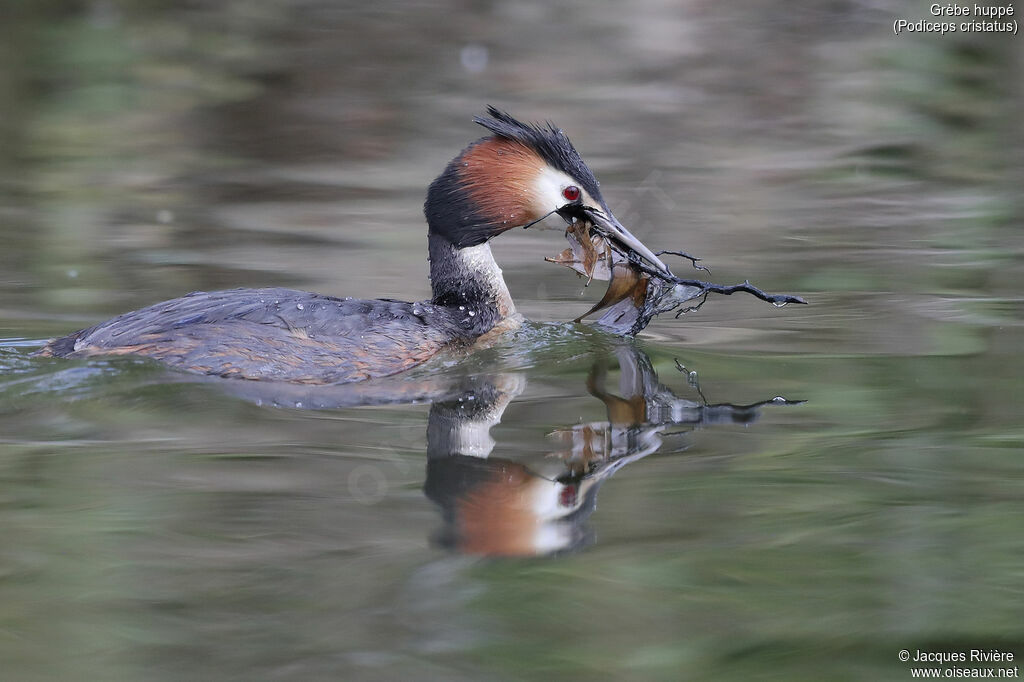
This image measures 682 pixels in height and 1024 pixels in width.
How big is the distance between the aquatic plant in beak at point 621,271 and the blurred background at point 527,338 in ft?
0.68

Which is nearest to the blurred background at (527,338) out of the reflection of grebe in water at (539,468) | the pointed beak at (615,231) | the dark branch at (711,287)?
the reflection of grebe in water at (539,468)

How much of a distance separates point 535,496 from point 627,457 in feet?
1.82

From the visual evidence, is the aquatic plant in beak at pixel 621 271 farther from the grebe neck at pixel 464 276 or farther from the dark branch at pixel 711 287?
the grebe neck at pixel 464 276

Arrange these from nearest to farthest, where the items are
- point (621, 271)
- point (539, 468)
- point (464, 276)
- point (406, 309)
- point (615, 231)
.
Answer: point (539, 468), point (406, 309), point (615, 231), point (621, 271), point (464, 276)

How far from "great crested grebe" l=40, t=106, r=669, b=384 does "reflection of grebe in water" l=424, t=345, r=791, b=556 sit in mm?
539

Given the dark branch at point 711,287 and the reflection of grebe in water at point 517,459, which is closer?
the reflection of grebe in water at point 517,459

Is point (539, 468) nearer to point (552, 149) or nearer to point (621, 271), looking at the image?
point (621, 271)

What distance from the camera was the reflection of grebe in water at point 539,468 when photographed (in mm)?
3934

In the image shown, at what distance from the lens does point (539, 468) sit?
14.8 feet

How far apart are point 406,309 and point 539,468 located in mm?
1819

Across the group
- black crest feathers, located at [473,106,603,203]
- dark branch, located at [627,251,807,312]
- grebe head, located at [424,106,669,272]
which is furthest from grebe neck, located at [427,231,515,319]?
dark branch, located at [627,251,807,312]

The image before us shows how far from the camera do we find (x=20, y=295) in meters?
7.23

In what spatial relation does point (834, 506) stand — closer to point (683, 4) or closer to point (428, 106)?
point (428, 106)

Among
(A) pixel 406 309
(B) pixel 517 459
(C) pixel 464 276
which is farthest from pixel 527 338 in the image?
(B) pixel 517 459
